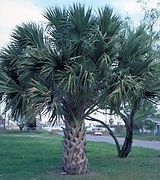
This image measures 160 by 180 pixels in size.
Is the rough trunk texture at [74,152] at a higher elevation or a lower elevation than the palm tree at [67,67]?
lower

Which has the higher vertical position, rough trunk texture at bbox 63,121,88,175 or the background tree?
the background tree

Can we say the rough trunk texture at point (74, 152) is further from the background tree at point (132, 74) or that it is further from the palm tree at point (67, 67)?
the background tree at point (132, 74)

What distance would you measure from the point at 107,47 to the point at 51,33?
1815 millimetres

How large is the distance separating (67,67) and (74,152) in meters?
2.45

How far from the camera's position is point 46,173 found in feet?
37.6

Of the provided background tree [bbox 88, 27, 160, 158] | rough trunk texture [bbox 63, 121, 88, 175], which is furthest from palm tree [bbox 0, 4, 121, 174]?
background tree [bbox 88, 27, 160, 158]

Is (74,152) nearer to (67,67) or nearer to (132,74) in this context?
(67,67)

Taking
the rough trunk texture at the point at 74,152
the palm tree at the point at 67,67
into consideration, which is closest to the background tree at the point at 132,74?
the palm tree at the point at 67,67

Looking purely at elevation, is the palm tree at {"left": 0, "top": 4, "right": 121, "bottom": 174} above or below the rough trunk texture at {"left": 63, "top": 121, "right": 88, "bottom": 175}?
above

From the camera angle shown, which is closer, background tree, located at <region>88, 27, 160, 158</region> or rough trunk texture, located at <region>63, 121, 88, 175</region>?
background tree, located at <region>88, 27, 160, 158</region>

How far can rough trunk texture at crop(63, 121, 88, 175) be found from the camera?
1109 cm

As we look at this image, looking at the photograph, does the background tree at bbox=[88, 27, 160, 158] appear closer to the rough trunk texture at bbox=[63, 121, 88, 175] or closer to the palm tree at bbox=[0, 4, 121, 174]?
the palm tree at bbox=[0, 4, 121, 174]

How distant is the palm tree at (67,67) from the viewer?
1023 centimetres

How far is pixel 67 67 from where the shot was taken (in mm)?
10352
